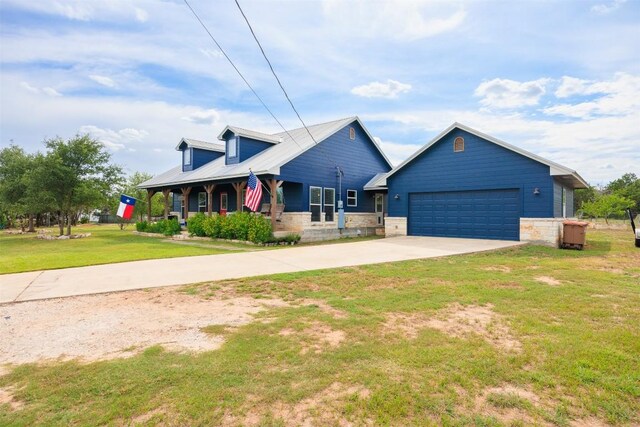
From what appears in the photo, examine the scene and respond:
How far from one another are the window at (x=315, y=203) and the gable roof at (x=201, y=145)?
9977 mm

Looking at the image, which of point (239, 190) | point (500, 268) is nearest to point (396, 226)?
point (239, 190)

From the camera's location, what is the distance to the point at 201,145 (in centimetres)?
2439

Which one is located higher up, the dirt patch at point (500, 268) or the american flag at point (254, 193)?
the american flag at point (254, 193)

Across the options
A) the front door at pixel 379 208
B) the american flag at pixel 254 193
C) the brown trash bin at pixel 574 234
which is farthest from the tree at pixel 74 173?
the brown trash bin at pixel 574 234

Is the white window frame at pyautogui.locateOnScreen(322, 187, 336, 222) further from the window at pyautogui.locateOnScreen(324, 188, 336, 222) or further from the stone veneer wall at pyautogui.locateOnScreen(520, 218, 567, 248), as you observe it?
the stone veneer wall at pyautogui.locateOnScreen(520, 218, 567, 248)

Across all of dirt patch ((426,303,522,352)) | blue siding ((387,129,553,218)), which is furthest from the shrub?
dirt patch ((426,303,522,352))

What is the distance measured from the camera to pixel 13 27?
8695 mm

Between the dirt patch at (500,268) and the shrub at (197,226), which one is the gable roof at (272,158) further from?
the dirt patch at (500,268)

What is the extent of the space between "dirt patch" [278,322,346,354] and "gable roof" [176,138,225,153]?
2227cm

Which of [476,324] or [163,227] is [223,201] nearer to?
[163,227]

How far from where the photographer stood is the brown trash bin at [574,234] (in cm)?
1304

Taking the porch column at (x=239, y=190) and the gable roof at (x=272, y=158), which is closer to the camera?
the gable roof at (x=272, y=158)

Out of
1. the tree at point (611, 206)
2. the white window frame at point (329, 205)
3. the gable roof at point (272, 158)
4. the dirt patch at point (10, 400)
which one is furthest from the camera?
the tree at point (611, 206)

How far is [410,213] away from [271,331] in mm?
15110
